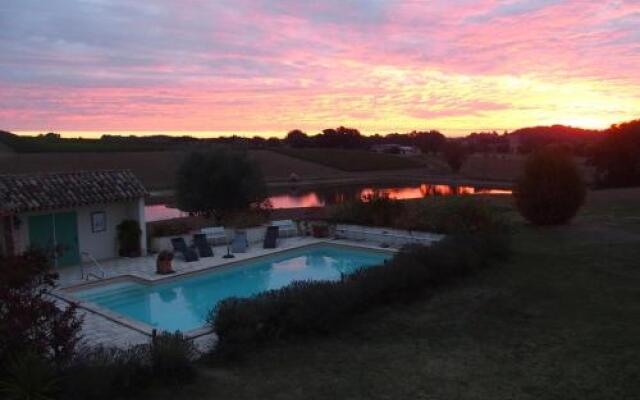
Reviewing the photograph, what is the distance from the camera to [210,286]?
1273cm

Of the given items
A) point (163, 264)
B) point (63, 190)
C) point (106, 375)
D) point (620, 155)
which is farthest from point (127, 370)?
point (620, 155)

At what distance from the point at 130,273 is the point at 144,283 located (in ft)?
2.46

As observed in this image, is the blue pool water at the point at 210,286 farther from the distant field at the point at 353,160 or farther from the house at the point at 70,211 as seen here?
the distant field at the point at 353,160

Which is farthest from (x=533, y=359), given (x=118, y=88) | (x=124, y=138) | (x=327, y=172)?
(x=124, y=138)

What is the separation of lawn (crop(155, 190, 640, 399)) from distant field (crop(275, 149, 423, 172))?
60709mm

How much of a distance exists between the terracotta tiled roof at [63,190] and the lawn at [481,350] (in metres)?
8.21

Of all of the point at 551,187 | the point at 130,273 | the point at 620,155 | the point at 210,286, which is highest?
the point at 620,155

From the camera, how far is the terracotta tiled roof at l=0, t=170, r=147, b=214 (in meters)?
12.4

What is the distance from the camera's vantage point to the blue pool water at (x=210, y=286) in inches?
428

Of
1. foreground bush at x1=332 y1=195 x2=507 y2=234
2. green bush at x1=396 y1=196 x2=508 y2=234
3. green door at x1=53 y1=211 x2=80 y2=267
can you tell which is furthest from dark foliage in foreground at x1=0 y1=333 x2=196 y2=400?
green bush at x1=396 y1=196 x2=508 y2=234

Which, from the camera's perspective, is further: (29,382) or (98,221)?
(98,221)

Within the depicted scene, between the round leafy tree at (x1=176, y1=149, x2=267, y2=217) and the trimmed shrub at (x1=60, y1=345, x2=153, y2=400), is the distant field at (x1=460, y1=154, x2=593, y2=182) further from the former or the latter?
the trimmed shrub at (x1=60, y1=345, x2=153, y2=400)

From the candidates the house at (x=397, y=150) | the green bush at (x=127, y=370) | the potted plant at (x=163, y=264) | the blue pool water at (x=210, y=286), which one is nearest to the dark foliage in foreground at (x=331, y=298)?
the green bush at (x=127, y=370)

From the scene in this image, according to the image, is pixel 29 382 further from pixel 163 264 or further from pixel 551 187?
pixel 551 187
